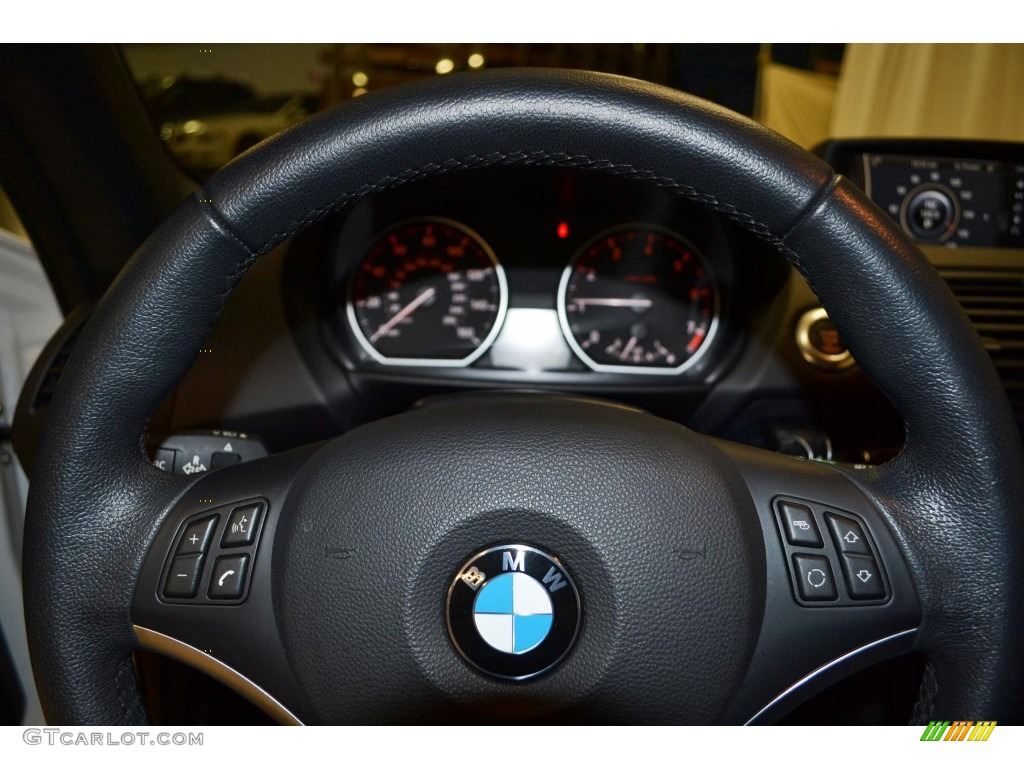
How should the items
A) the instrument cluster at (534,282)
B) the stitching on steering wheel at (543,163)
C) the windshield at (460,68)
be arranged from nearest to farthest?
1. the stitching on steering wheel at (543,163)
2. the windshield at (460,68)
3. the instrument cluster at (534,282)

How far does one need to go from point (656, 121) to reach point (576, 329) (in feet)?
3.08

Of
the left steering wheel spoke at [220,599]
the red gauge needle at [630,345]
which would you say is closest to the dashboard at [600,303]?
the red gauge needle at [630,345]

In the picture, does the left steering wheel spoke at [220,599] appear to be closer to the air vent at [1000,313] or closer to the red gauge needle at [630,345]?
the red gauge needle at [630,345]

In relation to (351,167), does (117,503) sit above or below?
below

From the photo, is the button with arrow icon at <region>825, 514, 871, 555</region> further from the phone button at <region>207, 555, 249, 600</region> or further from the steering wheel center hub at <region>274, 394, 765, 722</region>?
the phone button at <region>207, 555, 249, 600</region>

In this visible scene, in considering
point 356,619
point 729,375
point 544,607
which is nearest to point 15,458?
point 356,619

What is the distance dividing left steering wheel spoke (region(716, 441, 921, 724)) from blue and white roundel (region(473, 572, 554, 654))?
18cm

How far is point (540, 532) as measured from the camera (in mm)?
695

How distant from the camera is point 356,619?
699 mm

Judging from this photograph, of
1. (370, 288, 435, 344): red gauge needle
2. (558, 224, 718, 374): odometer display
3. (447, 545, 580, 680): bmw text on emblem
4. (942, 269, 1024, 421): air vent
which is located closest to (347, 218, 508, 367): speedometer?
(370, 288, 435, 344): red gauge needle

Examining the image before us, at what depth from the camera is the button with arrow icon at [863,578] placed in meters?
0.70

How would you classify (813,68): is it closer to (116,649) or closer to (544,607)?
(544,607)

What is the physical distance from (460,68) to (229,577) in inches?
25.8
